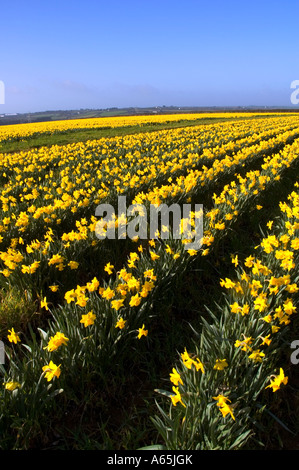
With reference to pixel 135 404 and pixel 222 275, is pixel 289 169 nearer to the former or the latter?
pixel 222 275

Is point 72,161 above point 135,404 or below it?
above

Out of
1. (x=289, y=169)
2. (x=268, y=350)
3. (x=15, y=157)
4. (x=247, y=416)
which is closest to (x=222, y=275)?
(x=268, y=350)

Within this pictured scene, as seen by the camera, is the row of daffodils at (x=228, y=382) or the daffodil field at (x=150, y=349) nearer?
the row of daffodils at (x=228, y=382)

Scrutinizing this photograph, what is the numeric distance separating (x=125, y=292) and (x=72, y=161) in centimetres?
918

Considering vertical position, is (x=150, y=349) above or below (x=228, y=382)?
below

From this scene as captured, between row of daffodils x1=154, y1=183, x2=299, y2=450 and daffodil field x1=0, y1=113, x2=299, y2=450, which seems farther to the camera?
daffodil field x1=0, y1=113, x2=299, y2=450

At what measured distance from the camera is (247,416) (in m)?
1.95

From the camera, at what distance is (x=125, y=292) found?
2.74m

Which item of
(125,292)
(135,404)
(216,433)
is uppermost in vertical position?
(125,292)

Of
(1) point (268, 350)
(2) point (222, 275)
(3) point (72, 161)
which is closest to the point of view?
(1) point (268, 350)

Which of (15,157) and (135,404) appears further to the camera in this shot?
(15,157)

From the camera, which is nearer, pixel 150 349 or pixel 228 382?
pixel 228 382

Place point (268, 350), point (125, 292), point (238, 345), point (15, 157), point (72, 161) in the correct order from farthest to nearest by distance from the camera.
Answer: point (15, 157) → point (72, 161) → point (125, 292) → point (268, 350) → point (238, 345)

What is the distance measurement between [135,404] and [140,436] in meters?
0.35
